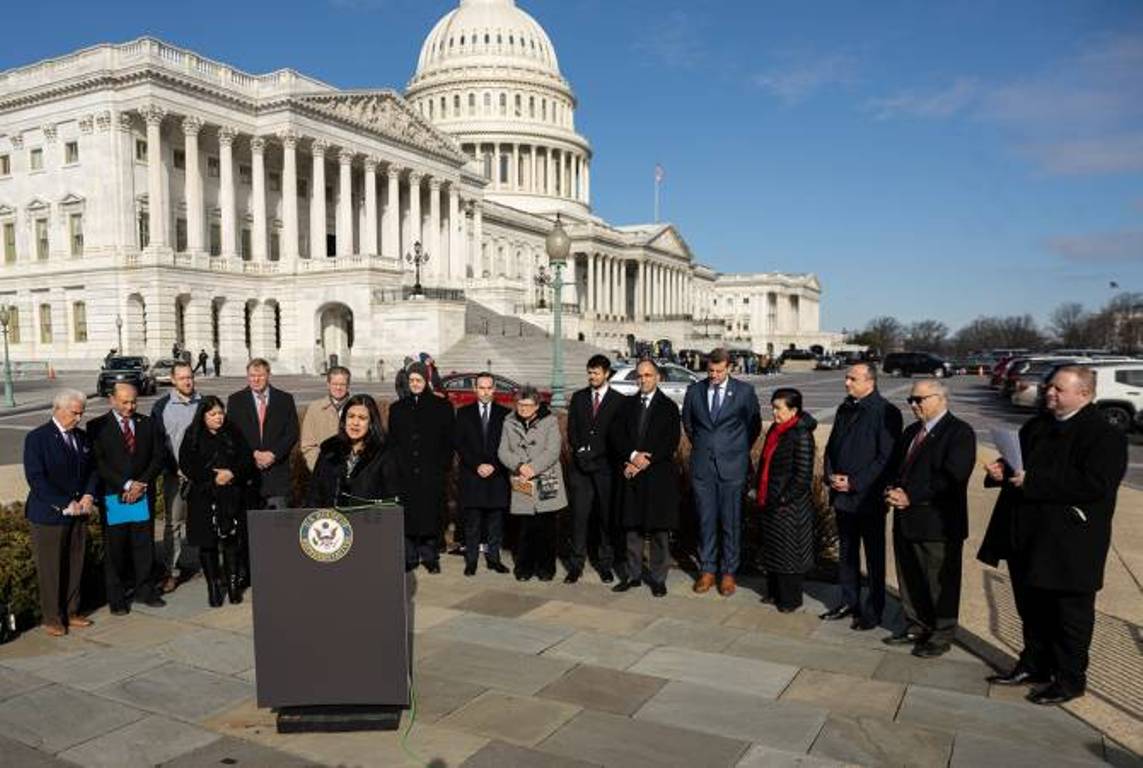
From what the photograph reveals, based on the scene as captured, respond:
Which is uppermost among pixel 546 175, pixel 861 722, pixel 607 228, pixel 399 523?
pixel 546 175

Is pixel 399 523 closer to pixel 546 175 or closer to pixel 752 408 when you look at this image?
pixel 752 408

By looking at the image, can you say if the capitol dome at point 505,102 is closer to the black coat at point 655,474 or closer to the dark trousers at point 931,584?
the black coat at point 655,474

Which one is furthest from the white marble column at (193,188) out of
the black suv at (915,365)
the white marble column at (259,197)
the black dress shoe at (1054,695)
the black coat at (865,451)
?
the black dress shoe at (1054,695)

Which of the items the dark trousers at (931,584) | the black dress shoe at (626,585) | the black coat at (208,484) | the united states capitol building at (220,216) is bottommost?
the black dress shoe at (626,585)

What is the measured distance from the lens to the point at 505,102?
364 feet

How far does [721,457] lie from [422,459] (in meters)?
3.10

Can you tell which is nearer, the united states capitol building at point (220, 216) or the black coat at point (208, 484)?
the black coat at point (208, 484)

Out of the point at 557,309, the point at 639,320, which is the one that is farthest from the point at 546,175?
the point at 557,309

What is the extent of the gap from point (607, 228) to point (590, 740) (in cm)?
10925

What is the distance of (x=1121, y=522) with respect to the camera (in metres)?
11.5

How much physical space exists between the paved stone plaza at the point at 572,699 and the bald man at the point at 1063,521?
0.40 metres

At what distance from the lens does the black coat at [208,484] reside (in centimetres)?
787

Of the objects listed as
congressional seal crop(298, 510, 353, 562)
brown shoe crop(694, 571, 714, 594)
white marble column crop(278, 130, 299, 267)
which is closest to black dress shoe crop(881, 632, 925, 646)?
brown shoe crop(694, 571, 714, 594)

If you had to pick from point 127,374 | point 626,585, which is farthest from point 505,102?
point 626,585
